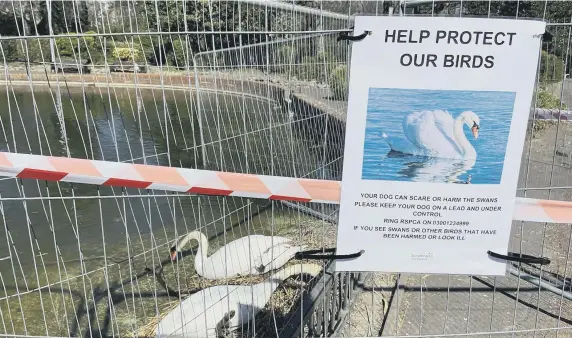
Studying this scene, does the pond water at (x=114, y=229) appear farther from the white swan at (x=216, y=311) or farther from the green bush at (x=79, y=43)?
the green bush at (x=79, y=43)

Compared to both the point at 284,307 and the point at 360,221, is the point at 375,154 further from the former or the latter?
the point at 284,307

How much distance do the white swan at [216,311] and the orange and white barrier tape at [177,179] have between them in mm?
1490

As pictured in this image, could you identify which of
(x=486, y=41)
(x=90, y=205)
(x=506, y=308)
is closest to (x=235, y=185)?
(x=486, y=41)

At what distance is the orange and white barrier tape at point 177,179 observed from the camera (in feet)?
6.02

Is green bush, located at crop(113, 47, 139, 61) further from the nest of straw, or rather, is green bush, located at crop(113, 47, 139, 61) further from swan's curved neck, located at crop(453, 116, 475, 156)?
swan's curved neck, located at crop(453, 116, 475, 156)

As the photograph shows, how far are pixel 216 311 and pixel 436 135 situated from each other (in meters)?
2.37

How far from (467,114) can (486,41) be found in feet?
0.90

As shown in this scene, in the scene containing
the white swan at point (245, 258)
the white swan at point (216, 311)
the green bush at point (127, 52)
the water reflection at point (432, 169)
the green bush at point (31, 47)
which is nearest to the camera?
the water reflection at point (432, 169)

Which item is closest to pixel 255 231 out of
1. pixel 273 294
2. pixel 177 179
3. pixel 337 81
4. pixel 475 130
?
pixel 273 294

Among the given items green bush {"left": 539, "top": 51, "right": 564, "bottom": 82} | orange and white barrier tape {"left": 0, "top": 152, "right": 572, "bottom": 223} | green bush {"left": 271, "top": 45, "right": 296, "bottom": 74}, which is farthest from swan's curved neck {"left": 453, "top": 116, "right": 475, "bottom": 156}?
green bush {"left": 271, "top": 45, "right": 296, "bottom": 74}

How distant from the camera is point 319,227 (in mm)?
5184

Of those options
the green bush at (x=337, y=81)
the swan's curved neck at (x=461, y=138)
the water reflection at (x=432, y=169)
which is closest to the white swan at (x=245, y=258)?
the green bush at (x=337, y=81)

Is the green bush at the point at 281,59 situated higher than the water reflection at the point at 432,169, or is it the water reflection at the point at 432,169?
the green bush at the point at 281,59

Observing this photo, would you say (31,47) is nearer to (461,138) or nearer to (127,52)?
(127,52)
